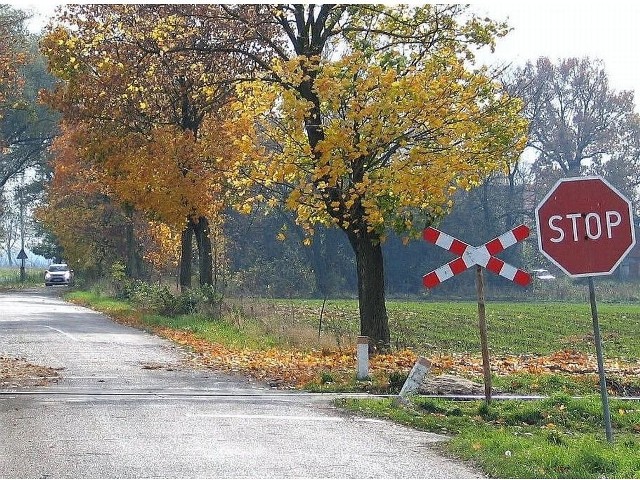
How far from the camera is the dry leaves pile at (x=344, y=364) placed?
1719 centimetres

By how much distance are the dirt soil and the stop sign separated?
8.72 meters

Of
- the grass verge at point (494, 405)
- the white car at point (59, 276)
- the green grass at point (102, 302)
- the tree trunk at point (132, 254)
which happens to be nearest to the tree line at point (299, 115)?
the grass verge at point (494, 405)

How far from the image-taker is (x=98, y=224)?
53.6 meters

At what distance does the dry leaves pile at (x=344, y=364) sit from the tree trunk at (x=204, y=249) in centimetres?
1317

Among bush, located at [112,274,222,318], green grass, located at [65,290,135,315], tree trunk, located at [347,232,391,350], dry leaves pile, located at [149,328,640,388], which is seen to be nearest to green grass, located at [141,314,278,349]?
bush, located at [112,274,222,318]

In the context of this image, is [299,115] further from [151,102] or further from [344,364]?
[151,102]

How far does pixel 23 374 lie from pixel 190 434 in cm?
750

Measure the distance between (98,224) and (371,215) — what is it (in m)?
37.1

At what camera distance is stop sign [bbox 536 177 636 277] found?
10016mm

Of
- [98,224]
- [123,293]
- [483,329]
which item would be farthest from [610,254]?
[98,224]

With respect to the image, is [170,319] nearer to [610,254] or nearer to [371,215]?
[371,215]

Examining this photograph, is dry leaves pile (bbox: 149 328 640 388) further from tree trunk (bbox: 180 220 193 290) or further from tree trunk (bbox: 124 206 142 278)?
tree trunk (bbox: 124 206 142 278)

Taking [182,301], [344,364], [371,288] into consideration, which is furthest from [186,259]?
[344,364]

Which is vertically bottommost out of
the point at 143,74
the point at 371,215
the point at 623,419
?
the point at 623,419
